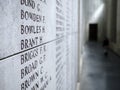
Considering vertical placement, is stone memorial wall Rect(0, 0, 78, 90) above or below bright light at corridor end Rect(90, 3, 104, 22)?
below

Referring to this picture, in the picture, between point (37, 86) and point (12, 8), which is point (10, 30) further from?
point (37, 86)

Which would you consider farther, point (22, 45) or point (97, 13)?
point (97, 13)

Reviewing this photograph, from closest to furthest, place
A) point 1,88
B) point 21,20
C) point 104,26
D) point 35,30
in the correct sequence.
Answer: point 1,88, point 21,20, point 35,30, point 104,26

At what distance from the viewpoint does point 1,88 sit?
50 cm

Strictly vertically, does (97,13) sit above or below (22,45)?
above

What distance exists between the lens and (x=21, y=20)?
65 cm

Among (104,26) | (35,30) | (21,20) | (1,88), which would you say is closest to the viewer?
(1,88)

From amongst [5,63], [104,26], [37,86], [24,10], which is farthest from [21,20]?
[104,26]

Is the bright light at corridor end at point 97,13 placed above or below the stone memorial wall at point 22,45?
above

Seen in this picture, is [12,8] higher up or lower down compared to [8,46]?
higher up

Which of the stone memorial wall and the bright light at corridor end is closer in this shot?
the stone memorial wall

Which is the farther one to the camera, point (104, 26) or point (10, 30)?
point (104, 26)

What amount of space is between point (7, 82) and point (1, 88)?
0.04 metres

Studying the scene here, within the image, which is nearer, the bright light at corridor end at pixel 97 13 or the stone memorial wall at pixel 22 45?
the stone memorial wall at pixel 22 45
